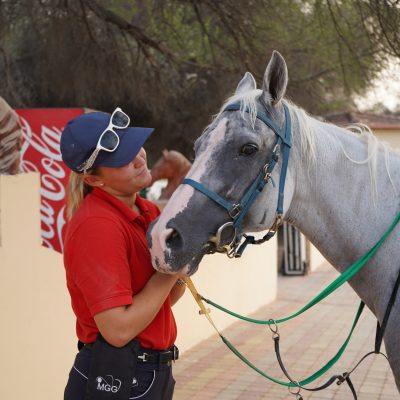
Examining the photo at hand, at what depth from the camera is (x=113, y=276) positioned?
189 centimetres

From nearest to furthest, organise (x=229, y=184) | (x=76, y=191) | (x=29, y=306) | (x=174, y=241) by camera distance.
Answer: (x=174, y=241) → (x=229, y=184) → (x=76, y=191) → (x=29, y=306)

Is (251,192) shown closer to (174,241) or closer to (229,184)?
(229,184)

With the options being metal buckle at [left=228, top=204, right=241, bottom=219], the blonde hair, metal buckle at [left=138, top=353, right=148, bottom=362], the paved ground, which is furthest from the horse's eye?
the paved ground

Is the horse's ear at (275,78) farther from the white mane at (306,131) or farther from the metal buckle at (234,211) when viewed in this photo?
the metal buckle at (234,211)

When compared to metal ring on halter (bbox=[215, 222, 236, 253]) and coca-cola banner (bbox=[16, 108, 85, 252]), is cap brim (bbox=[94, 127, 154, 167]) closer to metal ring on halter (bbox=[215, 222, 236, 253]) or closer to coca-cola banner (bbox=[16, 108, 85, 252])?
metal ring on halter (bbox=[215, 222, 236, 253])

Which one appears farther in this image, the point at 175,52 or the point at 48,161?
the point at 175,52

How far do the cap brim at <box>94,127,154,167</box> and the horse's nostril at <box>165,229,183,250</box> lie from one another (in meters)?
0.30

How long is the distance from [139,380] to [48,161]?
4.46 meters

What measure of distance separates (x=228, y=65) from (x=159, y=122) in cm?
190

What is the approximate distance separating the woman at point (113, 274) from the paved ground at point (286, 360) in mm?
2943

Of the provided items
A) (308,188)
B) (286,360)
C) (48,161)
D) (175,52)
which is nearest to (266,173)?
(308,188)

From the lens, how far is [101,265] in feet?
6.23

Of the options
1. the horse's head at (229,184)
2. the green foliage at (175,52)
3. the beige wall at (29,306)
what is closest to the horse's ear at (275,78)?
the horse's head at (229,184)

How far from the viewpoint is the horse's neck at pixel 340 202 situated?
2.32 m
